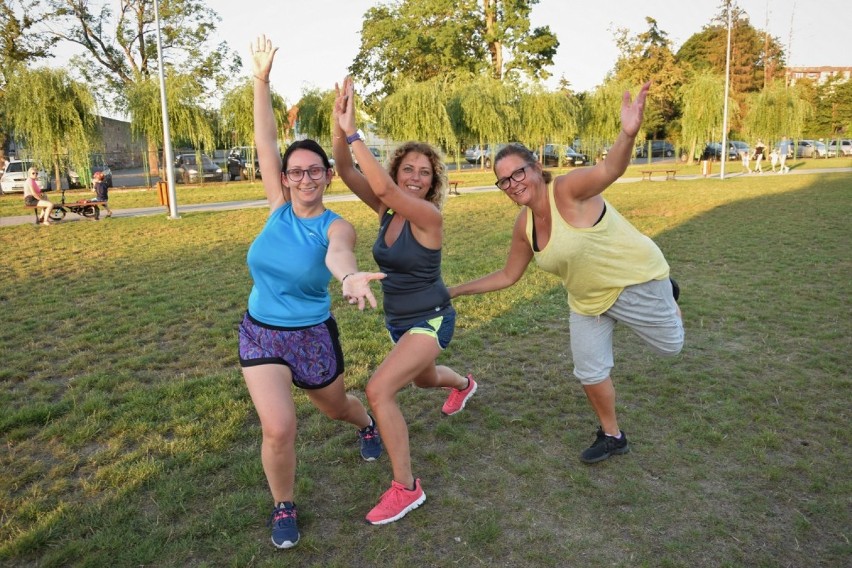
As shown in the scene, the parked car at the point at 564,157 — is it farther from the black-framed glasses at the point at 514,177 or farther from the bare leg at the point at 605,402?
the black-framed glasses at the point at 514,177

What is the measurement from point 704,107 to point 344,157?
117ft

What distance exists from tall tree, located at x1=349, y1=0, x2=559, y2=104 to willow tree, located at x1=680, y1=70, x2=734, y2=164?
17700mm

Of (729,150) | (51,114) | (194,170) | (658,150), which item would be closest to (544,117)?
(658,150)

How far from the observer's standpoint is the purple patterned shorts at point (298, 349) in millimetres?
3062

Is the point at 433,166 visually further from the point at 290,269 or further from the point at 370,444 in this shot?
the point at 370,444

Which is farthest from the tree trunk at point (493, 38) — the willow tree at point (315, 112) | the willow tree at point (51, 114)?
the willow tree at point (51, 114)

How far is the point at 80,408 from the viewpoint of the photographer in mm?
4605

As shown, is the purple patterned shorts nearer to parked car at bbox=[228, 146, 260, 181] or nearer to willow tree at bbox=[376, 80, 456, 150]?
willow tree at bbox=[376, 80, 456, 150]

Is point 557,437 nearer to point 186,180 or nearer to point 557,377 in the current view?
point 557,377

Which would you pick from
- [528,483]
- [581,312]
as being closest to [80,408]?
[528,483]

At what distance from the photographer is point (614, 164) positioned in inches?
122

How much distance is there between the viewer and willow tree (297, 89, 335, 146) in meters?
32.9

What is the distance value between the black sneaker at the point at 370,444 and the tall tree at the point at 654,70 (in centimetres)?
5158

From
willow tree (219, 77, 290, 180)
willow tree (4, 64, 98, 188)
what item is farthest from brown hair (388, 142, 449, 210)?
willow tree (219, 77, 290, 180)
